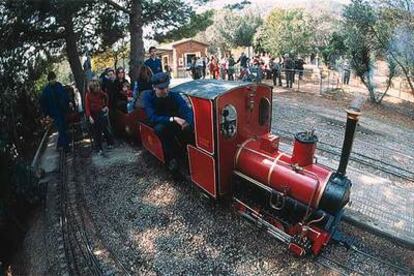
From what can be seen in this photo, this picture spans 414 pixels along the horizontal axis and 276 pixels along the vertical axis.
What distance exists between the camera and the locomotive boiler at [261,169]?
5.13 m

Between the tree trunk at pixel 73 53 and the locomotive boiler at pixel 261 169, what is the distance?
7781mm

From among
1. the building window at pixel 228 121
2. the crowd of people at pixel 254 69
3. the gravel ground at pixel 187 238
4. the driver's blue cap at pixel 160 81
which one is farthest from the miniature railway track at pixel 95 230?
the crowd of people at pixel 254 69

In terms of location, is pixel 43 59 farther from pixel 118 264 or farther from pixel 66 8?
pixel 118 264

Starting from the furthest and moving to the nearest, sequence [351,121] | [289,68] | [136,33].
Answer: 1. [289,68]
2. [136,33]
3. [351,121]

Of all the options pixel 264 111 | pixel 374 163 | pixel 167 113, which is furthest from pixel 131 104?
pixel 374 163

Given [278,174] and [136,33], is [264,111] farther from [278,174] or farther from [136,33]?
[136,33]

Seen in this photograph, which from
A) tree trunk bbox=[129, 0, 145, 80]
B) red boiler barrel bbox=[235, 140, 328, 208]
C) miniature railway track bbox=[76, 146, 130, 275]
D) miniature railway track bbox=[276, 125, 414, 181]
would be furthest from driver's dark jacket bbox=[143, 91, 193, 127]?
tree trunk bbox=[129, 0, 145, 80]

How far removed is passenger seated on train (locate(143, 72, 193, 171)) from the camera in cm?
634

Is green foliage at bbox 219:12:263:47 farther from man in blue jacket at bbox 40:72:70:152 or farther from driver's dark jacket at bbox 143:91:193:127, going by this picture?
driver's dark jacket at bbox 143:91:193:127

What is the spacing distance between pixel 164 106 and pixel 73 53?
8707mm

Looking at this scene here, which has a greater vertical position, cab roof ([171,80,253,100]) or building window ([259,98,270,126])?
cab roof ([171,80,253,100])

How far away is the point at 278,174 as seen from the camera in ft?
17.9

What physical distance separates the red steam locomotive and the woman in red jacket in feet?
9.06

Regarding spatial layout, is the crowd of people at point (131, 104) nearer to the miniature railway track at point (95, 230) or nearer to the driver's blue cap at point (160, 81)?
the driver's blue cap at point (160, 81)
